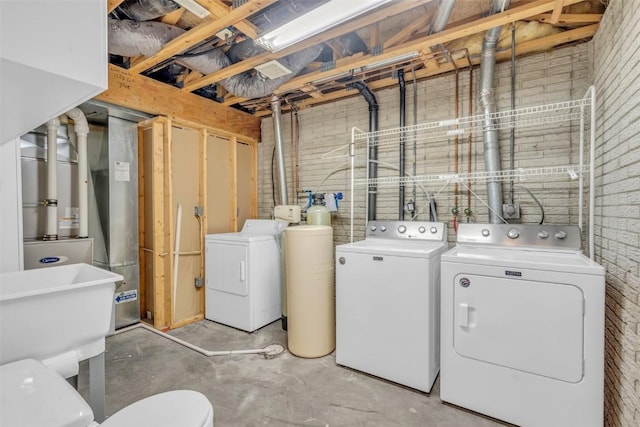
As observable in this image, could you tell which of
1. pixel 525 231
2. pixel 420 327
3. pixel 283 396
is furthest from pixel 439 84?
pixel 283 396

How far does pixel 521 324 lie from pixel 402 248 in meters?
0.86

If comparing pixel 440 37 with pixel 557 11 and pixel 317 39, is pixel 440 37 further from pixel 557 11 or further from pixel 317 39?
pixel 317 39

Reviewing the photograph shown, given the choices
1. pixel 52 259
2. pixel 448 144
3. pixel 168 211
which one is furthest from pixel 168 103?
pixel 448 144

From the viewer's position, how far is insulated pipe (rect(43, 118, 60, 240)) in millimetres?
2723

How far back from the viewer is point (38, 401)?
85cm

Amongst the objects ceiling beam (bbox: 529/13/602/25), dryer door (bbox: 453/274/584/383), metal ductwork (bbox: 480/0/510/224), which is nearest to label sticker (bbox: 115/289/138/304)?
dryer door (bbox: 453/274/584/383)

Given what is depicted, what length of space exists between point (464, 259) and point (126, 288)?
328cm

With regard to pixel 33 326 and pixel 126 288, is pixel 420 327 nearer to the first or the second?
pixel 33 326

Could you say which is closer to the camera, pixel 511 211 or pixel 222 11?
pixel 222 11

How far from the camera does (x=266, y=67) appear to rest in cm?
→ 266

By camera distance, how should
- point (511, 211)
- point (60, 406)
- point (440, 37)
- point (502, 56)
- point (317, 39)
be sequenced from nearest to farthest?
1. point (60, 406)
2. point (440, 37)
3. point (317, 39)
4. point (511, 211)
5. point (502, 56)

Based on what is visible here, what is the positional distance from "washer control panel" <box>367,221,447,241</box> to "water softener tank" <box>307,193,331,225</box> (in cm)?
50

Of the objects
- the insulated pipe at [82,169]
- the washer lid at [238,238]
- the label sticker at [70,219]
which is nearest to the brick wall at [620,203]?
the washer lid at [238,238]

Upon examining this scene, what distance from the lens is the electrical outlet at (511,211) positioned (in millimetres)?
2483
